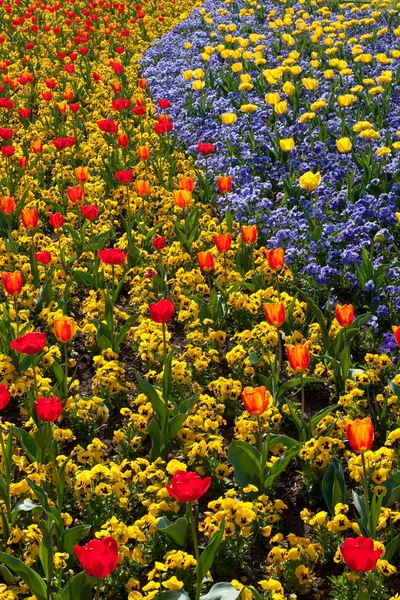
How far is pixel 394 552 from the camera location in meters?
3.19

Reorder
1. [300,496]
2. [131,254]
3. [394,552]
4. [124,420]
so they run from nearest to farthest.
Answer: [394,552] → [300,496] → [124,420] → [131,254]

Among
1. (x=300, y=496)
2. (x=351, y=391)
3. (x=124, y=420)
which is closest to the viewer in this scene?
(x=300, y=496)

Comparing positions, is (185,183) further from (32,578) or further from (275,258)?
(32,578)

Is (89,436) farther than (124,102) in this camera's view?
No

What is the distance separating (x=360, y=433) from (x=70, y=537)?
124 cm

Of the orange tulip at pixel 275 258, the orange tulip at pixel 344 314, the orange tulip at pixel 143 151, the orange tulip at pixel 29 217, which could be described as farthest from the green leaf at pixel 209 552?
the orange tulip at pixel 143 151

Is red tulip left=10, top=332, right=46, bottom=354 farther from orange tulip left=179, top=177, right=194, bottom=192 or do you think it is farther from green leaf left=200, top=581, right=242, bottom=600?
orange tulip left=179, top=177, right=194, bottom=192

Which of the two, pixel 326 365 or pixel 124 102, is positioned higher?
pixel 124 102

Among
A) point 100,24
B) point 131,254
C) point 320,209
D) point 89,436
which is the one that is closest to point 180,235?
point 131,254

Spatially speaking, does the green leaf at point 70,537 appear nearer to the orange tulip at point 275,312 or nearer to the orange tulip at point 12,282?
the orange tulip at point 275,312

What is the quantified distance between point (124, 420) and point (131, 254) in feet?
5.87

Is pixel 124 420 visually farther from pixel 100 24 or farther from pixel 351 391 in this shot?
pixel 100 24

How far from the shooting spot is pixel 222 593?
294 centimetres

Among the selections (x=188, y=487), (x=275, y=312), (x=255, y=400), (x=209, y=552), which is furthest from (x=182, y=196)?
(x=188, y=487)
